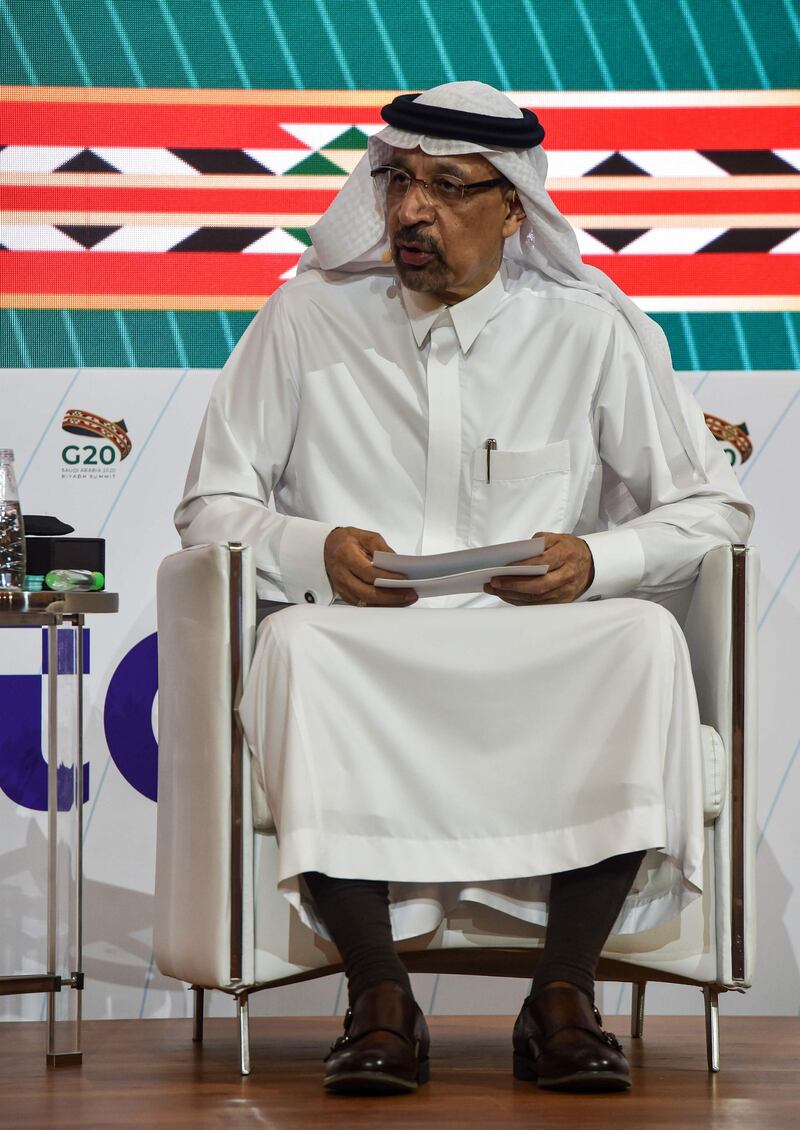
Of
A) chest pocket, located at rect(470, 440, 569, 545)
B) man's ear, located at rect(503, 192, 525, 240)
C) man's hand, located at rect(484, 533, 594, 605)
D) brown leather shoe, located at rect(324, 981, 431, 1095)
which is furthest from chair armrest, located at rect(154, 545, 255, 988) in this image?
man's ear, located at rect(503, 192, 525, 240)

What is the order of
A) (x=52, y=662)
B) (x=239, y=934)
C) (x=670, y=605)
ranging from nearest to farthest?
(x=239, y=934), (x=52, y=662), (x=670, y=605)

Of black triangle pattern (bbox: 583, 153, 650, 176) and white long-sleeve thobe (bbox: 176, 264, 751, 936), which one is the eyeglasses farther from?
black triangle pattern (bbox: 583, 153, 650, 176)

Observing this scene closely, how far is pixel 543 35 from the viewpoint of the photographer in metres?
3.49

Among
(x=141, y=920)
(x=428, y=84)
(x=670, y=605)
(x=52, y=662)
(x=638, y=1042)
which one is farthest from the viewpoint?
(x=428, y=84)

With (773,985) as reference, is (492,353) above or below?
above

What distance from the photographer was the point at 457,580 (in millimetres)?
2252

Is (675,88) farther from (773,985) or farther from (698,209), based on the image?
(773,985)

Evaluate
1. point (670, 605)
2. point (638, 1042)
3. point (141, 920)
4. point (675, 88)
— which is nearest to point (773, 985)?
point (638, 1042)

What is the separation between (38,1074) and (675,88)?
8.24ft

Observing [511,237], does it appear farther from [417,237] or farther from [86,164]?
[86,164]

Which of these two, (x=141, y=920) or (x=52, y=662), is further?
(x=141, y=920)

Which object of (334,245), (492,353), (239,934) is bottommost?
(239,934)

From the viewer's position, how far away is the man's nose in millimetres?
2625

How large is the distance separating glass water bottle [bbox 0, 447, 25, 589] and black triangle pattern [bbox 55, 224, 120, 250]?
1105mm
